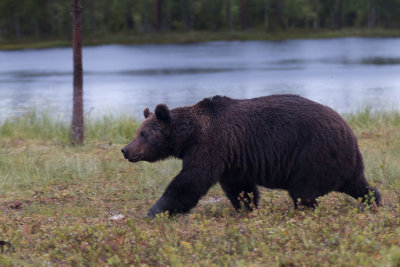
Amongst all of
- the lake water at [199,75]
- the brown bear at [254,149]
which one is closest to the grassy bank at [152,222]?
the brown bear at [254,149]

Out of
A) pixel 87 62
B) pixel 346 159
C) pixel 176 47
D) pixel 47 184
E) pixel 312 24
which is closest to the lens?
pixel 346 159

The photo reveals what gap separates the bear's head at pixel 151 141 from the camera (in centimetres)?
701

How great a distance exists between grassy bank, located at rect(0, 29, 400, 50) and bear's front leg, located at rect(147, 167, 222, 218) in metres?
54.3

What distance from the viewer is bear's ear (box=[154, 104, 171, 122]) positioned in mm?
6857

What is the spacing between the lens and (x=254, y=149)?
22.3ft

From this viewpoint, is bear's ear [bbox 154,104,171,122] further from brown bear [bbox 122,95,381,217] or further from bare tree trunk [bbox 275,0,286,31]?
bare tree trunk [bbox 275,0,286,31]

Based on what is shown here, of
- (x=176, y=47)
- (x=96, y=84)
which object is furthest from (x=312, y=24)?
(x=96, y=84)

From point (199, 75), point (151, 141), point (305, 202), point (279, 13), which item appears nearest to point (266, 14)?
point (279, 13)

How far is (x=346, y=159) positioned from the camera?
6434 mm

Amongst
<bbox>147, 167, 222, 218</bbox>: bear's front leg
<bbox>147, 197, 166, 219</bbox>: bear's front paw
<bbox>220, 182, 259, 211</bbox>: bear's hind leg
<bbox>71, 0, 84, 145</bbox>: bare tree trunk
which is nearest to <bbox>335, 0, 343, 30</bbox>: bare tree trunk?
<bbox>71, 0, 84, 145</bbox>: bare tree trunk

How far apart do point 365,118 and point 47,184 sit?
8935mm

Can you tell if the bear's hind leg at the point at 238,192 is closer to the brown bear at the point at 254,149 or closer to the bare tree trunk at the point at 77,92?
the brown bear at the point at 254,149

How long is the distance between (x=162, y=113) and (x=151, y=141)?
37 centimetres

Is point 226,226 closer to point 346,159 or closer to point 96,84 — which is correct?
point 346,159
